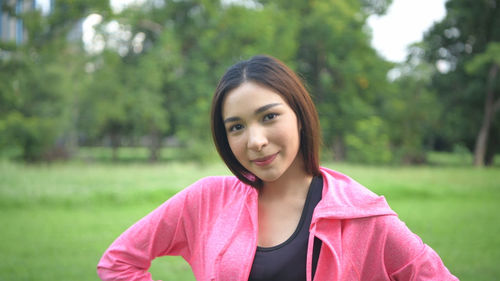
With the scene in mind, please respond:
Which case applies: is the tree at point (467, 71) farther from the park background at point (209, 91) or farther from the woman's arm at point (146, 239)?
the woman's arm at point (146, 239)

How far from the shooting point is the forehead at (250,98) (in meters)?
1.39

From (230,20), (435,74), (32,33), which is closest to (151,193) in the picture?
(32,33)

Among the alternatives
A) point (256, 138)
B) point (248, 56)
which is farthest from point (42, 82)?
point (256, 138)

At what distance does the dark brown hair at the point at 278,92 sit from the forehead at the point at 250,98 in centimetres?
1

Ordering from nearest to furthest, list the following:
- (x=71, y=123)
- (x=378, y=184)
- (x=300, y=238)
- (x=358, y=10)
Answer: (x=300, y=238) < (x=378, y=184) < (x=71, y=123) < (x=358, y=10)

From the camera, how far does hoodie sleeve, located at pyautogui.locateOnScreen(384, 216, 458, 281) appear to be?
123 centimetres

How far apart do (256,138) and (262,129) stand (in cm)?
4

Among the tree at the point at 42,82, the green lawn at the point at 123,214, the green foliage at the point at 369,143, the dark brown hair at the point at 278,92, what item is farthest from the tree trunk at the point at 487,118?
the dark brown hair at the point at 278,92

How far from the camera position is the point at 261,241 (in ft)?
4.60

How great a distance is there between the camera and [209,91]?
18.9m

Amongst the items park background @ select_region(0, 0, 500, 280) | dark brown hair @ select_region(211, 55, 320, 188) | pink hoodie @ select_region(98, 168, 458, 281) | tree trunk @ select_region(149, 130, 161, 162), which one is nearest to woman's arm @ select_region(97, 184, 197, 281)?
pink hoodie @ select_region(98, 168, 458, 281)

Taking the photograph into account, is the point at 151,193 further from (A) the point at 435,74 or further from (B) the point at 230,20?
(A) the point at 435,74

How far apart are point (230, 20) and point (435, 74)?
31.2 feet

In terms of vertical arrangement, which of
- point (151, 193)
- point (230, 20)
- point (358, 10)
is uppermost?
point (358, 10)
